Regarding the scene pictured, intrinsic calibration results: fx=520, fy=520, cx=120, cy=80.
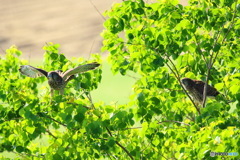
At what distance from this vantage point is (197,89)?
6.39 metres

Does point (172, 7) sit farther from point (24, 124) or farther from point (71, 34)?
point (71, 34)

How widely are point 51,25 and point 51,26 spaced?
0.21 metres

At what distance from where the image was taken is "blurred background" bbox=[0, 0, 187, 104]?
28.7 metres

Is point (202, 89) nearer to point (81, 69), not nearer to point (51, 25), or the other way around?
point (81, 69)

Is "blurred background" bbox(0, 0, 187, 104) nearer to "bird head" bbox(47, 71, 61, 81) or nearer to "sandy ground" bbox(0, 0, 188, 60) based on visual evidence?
"sandy ground" bbox(0, 0, 188, 60)

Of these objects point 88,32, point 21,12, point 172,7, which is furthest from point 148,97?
point 21,12

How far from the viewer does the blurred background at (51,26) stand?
94.1 ft

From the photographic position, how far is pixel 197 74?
267 inches

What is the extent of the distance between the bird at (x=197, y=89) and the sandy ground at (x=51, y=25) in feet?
65.0

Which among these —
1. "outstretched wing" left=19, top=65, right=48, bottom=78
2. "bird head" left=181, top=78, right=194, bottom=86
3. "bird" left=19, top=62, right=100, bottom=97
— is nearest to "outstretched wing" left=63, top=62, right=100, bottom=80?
"bird" left=19, top=62, right=100, bottom=97

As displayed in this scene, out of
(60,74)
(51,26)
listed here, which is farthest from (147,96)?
(51,26)

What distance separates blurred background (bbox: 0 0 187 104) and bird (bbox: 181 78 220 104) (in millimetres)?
17478

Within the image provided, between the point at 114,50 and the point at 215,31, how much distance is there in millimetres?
1305

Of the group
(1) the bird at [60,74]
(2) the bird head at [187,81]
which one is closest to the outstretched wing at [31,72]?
(1) the bird at [60,74]
